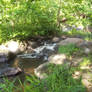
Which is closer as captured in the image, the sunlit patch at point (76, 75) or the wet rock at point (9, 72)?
the sunlit patch at point (76, 75)

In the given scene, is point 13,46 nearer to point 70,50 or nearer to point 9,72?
point 9,72

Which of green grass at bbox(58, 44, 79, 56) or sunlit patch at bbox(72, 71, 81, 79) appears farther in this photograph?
green grass at bbox(58, 44, 79, 56)

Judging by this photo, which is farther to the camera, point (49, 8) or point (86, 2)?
point (49, 8)

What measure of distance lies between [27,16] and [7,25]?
55.6 inches

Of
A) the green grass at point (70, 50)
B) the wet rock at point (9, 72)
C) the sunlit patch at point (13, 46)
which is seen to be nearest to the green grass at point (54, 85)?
the wet rock at point (9, 72)

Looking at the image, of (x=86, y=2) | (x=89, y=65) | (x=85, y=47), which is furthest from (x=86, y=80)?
(x=86, y=2)

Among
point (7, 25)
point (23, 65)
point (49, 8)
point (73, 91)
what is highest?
point (49, 8)

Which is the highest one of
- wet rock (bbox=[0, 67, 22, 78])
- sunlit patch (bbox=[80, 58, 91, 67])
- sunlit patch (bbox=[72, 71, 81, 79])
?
sunlit patch (bbox=[80, 58, 91, 67])

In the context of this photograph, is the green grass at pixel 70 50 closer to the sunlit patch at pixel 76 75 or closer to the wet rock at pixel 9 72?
the sunlit patch at pixel 76 75

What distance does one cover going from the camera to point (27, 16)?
408 inches

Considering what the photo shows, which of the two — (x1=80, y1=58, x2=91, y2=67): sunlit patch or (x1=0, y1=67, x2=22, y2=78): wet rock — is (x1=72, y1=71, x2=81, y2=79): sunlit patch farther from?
(x1=0, y1=67, x2=22, y2=78): wet rock

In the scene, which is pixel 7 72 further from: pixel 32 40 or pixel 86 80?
pixel 32 40

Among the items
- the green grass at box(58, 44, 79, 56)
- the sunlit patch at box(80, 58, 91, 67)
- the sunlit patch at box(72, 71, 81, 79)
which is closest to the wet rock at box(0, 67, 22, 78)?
the green grass at box(58, 44, 79, 56)

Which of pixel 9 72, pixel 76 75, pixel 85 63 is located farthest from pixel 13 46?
pixel 76 75
